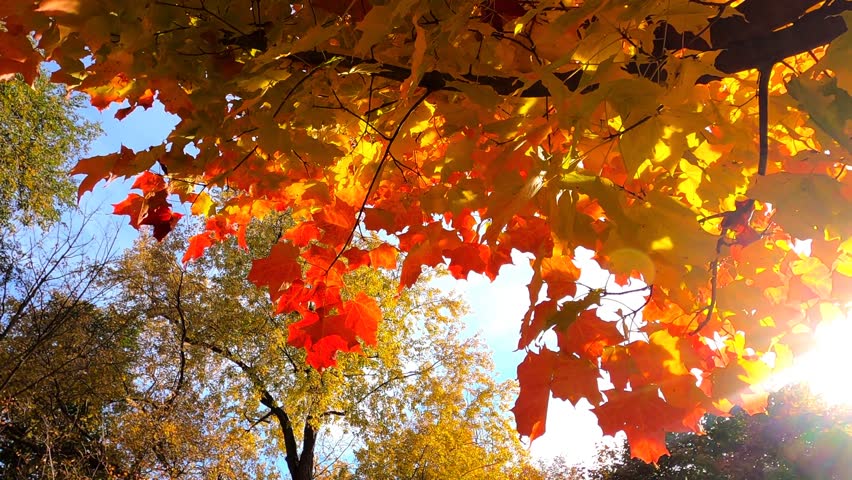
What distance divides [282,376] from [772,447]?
9.56 metres

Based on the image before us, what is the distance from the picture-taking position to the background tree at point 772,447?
930 centimetres

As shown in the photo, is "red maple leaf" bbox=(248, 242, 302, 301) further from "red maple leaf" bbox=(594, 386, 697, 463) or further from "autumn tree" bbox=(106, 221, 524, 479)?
"autumn tree" bbox=(106, 221, 524, 479)

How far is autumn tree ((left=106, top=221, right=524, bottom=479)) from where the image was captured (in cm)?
913

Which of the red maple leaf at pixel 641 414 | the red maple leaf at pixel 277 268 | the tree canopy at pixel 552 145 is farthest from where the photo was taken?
the red maple leaf at pixel 277 268

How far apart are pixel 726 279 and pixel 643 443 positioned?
649mm

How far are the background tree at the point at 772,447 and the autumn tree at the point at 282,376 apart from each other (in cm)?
395

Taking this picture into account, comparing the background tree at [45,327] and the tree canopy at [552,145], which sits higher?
the background tree at [45,327]

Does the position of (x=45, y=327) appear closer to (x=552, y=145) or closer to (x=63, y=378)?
(x=63, y=378)

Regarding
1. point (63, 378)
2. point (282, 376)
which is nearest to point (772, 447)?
point (282, 376)

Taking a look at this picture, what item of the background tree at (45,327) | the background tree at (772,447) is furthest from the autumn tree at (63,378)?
the background tree at (772,447)

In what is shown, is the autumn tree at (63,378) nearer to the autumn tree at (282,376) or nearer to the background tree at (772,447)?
the autumn tree at (282,376)

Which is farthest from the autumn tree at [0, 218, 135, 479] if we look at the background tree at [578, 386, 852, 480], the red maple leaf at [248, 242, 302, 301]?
the background tree at [578, 386, 852, 480]

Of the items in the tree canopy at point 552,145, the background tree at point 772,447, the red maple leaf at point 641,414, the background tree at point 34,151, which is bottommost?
the red maple leaf at point 641,414

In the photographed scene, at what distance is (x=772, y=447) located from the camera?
10102 mm
